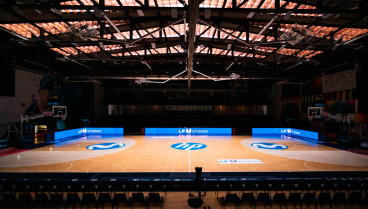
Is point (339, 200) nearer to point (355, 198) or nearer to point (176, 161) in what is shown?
point (355, 198)

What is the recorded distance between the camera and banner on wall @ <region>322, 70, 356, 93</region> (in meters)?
15.0

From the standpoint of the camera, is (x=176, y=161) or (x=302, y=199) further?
(x=176, y=161)

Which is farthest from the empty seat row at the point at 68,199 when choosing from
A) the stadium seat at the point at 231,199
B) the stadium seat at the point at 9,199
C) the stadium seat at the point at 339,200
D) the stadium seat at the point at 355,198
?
the stadium seat at the point at 355,198

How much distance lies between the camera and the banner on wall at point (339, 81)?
15.0 metres

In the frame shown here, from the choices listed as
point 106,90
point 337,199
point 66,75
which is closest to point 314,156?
point 337,199

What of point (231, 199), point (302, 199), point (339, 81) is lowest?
point (302, 199)

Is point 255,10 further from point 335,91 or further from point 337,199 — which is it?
point 335,91

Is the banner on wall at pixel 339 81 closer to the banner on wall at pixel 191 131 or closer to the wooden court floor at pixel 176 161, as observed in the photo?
the wooden court floor at pixel 176 161

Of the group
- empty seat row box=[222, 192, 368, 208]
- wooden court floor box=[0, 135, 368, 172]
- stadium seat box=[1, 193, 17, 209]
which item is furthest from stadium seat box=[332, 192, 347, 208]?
stadium seat box=[1, 193, 17, 209]

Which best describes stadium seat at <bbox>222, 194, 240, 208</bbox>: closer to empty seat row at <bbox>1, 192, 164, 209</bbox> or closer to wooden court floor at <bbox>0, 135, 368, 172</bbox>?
empty seat row at <bbox>1, 192, 164, 209</bbox>

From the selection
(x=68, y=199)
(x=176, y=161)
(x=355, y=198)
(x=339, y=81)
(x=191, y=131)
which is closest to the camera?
(x=68, y=199)

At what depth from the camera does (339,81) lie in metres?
16.2

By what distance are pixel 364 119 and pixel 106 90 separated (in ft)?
98.6

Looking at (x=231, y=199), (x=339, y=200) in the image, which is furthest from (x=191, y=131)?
(x=339, y=200)
